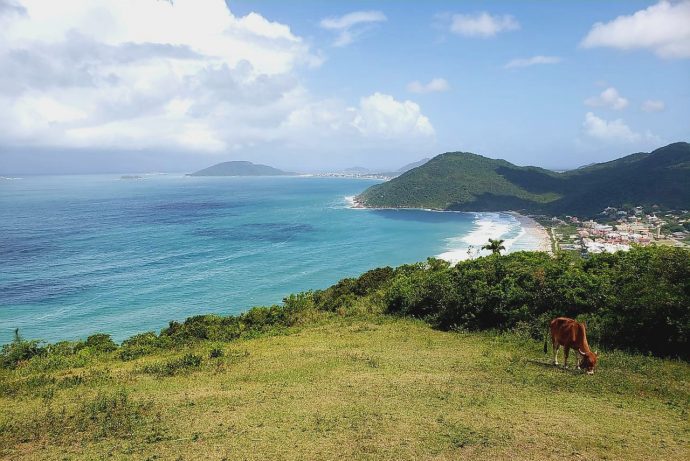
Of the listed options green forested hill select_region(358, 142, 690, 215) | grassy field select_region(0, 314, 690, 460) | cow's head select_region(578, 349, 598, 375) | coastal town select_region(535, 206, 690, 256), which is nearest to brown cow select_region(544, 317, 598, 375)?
cow's head select_region(578, 349, 598, 375)

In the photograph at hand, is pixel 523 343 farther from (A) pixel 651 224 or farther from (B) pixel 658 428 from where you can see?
(A) pixel 651 224

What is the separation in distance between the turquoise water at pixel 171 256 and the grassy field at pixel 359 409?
112 feet

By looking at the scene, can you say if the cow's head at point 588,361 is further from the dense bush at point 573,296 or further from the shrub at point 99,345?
the shrub at point 99,345

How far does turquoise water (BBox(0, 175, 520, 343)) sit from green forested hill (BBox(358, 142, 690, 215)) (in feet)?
68.2

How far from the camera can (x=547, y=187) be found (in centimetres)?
17038

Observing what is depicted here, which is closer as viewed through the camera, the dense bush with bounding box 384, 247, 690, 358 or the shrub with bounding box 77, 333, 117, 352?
the dense bush with bounding box 384, 247, 690, 358

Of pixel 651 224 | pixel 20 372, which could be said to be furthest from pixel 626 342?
pixel 651 224

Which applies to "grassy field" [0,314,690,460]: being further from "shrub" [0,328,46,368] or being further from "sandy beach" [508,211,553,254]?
"sandy beach" [508,211,553,254]

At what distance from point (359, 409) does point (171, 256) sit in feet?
238

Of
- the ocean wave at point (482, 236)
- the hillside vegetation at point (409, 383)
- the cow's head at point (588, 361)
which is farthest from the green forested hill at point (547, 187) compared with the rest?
the cow's head at point (588, 361)

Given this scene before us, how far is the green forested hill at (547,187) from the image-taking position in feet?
408

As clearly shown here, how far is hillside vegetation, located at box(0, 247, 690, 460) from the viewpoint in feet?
31.0

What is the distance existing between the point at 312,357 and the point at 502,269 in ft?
43.0

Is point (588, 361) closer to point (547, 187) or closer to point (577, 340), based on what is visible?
point (577, 340)
